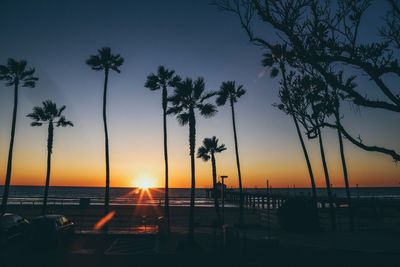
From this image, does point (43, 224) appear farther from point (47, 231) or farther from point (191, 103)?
point (191, 103)

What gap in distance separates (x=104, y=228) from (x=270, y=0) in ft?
71.2

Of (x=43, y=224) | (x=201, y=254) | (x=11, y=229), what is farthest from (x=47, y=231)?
(x=201, y=254)

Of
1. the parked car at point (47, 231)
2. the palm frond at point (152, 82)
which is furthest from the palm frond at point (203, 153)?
the parked car at point (47, 231)

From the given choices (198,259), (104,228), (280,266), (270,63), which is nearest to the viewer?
(280,266)

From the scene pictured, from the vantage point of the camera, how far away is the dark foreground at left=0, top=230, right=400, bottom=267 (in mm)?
13703

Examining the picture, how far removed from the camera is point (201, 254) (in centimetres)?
1590

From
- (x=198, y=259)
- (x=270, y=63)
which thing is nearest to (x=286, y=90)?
(x=198, y=259)

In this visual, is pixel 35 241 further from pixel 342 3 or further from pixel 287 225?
pixel 342 3

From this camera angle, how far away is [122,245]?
731 inches

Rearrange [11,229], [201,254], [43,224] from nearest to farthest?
[201,254] < [43,224] < [11,229]

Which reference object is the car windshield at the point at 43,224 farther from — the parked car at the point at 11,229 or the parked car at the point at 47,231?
the parked car at the point at 11,229

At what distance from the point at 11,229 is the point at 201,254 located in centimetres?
1092

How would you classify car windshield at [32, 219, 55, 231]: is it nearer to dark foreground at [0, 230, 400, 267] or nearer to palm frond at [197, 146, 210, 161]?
dark foreground at [0, 230, 400, 267]

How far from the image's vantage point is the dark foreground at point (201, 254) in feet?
45.0
